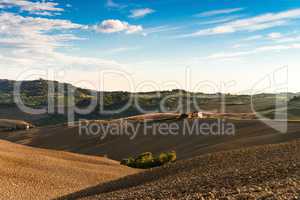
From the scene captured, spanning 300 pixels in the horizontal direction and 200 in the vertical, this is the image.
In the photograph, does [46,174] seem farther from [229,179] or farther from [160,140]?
[160,140]

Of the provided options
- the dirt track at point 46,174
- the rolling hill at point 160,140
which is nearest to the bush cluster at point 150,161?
the rolling hill at point 160,140

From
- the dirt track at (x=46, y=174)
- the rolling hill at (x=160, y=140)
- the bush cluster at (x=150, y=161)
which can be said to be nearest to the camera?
the dirt track at (x=46, y=174)

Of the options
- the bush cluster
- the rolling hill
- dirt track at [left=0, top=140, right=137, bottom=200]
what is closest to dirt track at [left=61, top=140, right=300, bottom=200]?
dirt track at [left=0, top=140, right=137, bottom=200]

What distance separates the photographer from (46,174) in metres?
22.6

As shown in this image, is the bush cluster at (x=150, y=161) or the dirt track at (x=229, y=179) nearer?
the dirt track at (x=229, y=179)

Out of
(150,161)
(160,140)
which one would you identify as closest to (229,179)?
(150,161)

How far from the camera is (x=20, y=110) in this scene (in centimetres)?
13512

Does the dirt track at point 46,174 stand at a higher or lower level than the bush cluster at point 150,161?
higher

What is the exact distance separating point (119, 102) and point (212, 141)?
346ft

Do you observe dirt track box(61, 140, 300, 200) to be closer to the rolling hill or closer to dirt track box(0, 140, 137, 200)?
dirt track box(0, 140, 137, 200)

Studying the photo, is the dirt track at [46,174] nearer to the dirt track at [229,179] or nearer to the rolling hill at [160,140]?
the dirt track at [229,179]

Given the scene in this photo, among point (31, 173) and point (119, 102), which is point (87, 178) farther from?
point (119, 102)

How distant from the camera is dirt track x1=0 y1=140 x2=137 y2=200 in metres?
19.2

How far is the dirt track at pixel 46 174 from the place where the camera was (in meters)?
19.2
